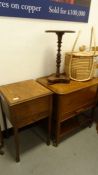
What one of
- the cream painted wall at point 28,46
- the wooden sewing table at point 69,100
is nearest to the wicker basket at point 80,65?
the wooden sewing table at point 69,100

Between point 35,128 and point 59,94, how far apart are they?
774 mm

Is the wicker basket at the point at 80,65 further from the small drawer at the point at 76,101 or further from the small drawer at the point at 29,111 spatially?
the small drawer at the point at 29,111

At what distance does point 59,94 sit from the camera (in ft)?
4.38

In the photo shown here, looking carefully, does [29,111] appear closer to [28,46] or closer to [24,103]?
[24,103]

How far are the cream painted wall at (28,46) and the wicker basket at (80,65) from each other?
0.81 ft

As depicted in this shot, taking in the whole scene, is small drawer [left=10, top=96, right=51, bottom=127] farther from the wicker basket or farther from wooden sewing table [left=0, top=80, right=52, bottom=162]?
the wicker basket

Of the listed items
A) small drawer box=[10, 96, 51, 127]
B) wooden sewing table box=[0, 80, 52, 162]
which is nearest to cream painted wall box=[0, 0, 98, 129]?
wooden sewing table box=[0, 80, 52, 162]

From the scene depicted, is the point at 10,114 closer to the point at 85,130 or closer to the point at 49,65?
the point at 49,65

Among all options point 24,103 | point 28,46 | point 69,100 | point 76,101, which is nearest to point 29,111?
point 24,103

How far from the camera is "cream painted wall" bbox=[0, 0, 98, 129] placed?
1384 millimetres

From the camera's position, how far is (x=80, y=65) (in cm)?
158

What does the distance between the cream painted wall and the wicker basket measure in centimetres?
25

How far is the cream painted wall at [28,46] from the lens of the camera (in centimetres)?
138

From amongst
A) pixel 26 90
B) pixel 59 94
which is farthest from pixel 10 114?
pixel 59 94
